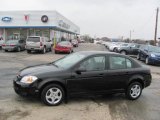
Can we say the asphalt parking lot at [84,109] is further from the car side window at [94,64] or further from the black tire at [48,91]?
the car side window at [94,64]

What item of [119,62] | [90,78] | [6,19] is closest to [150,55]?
[119,62]

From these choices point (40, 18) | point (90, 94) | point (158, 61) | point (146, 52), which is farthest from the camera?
point (40, 18)

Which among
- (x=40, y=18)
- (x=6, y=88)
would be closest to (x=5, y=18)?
(x=40, y=18)

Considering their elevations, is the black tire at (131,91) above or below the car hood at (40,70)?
below

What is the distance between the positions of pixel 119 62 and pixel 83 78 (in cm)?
139

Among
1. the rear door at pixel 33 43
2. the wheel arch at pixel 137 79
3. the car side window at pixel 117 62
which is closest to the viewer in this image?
the car side window at pixel 117 62

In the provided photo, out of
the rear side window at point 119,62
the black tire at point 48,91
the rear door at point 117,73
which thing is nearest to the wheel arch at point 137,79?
the rear door at point 117,73

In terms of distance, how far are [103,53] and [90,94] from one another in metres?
1.28

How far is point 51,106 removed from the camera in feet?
23.2

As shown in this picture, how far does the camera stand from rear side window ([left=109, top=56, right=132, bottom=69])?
7.94 meters

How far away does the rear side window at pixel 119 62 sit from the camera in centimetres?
794

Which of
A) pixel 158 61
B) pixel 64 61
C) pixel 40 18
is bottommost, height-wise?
pixel 158 61

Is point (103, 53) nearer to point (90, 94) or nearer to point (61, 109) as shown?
point (90, 94)

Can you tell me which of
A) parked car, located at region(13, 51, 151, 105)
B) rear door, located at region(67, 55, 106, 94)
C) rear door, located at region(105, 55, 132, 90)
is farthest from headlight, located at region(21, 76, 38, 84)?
rear door, located at region(105, 55, 132, 90)
